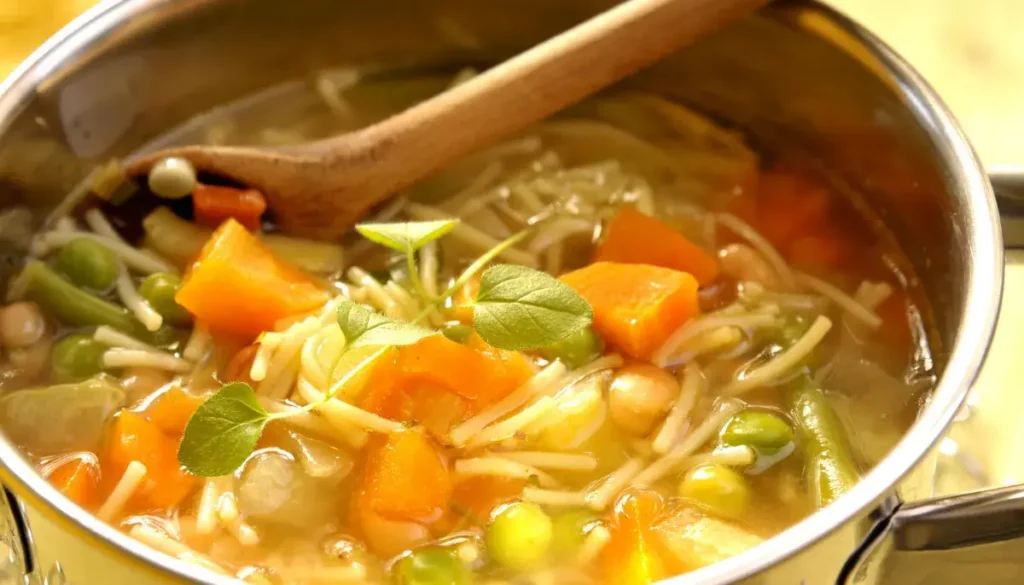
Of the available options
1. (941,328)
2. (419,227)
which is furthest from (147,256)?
(941,328)

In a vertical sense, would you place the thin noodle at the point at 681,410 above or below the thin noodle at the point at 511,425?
below

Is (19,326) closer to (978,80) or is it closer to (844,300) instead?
(844,300)

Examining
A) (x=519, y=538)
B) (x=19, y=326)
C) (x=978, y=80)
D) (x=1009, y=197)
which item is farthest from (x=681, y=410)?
(x=978, y=80)

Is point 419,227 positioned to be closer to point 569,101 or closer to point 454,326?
point 454,326

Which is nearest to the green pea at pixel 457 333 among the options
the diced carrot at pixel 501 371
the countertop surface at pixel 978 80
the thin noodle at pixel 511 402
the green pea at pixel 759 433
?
the diced carrot at pixel 501 371

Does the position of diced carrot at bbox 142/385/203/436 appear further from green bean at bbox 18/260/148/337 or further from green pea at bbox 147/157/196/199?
green pea at bbox 147/157/196/199

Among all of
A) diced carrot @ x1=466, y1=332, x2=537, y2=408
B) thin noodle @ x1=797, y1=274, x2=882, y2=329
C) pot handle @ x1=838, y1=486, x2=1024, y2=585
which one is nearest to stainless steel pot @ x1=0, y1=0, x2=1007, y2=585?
pot handle @ x1=838, y1=486, x2=1024, y2=585

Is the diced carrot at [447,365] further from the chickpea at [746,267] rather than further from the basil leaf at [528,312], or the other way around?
the chickpea at [746,267]
